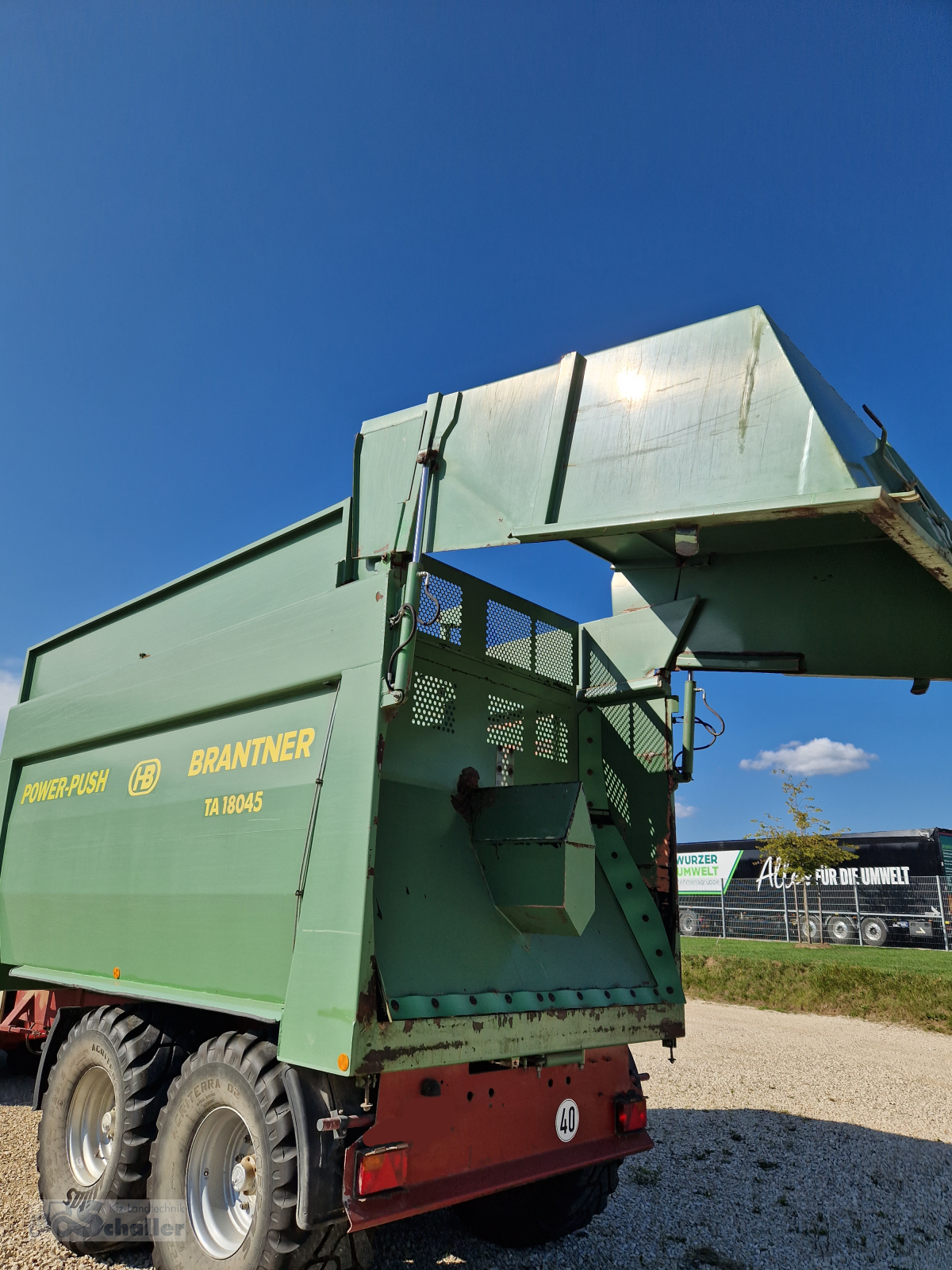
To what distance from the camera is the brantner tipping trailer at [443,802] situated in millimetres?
3008

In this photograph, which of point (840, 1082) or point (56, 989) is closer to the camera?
point (56, 989)

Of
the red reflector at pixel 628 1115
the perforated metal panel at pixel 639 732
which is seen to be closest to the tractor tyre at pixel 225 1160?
the red reflector at pixel 628 1115

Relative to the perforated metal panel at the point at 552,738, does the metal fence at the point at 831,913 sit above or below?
below

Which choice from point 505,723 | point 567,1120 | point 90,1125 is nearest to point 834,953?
point 567,1120

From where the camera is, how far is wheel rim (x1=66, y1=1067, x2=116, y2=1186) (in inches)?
167

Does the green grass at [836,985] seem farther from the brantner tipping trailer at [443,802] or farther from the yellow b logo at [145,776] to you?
the yellow b logo at [145,776]

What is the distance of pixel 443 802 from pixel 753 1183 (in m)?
3.77

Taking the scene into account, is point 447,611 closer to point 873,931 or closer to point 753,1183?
point 753,1183

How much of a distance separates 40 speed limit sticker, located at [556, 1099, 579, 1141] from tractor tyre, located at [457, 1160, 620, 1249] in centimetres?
49

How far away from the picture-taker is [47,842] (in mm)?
5418

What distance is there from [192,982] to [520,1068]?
151cm

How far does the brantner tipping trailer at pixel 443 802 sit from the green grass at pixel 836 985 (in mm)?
10449

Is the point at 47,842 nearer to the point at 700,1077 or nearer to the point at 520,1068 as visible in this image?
the point at 520,1068

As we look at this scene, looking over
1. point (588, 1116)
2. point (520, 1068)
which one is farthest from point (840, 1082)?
point (520, 1068)
